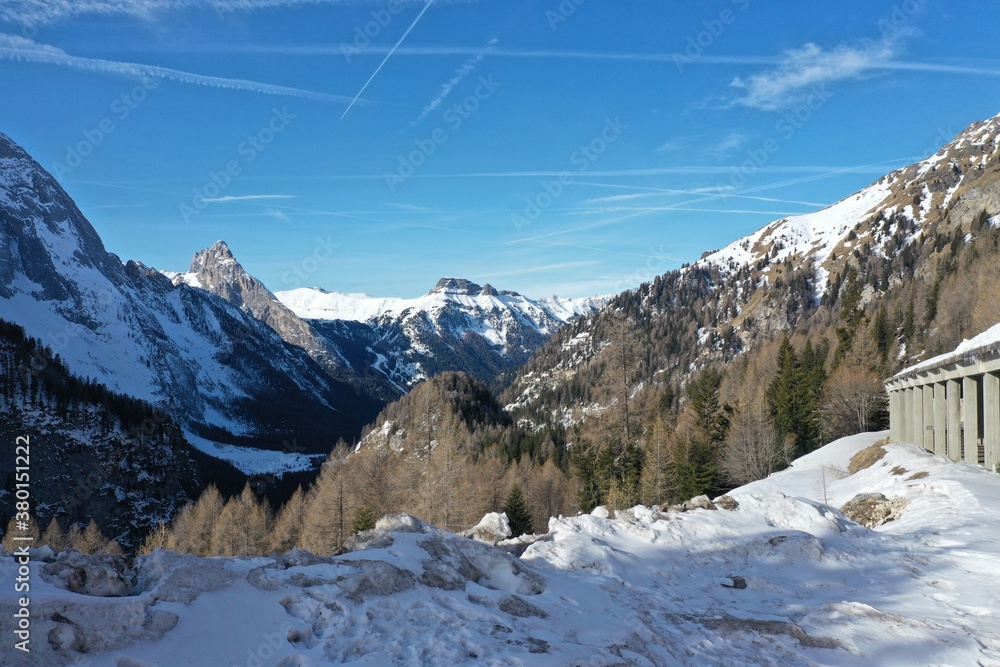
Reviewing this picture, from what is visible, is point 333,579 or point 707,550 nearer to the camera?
point 333,579

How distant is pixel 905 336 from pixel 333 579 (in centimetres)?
8620

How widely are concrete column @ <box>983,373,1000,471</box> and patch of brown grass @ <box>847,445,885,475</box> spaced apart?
7.95 metres

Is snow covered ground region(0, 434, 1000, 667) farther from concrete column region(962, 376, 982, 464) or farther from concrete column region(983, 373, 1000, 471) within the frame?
concrete column region(962, 376, 982, 464)

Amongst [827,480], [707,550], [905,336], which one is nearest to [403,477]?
[827,480]

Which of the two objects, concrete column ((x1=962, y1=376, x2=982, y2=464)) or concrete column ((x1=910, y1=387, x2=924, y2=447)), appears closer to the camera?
concrete column ((x1=962, y1=376, x2=982, y2=464))

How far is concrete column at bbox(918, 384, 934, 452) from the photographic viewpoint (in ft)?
109

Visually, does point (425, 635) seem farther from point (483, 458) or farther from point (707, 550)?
point (483, 458)

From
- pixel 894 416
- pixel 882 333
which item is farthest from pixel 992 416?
pixel 882 333

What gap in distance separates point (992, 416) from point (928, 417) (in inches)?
384

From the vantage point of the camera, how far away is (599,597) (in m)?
10.7

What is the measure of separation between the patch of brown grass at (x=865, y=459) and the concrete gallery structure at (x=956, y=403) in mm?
2476

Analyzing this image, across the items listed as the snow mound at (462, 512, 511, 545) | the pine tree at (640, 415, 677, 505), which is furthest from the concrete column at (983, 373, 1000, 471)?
the snow mound at (462, 512, 511, 545)

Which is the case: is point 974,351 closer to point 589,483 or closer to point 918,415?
point 918,415

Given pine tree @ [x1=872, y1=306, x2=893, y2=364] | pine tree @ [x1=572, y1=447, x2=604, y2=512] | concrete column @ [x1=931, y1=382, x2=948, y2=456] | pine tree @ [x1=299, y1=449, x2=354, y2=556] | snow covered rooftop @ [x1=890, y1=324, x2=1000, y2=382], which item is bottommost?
pine tree @ [x1=299, y1=449, x2=354, y2=556]
